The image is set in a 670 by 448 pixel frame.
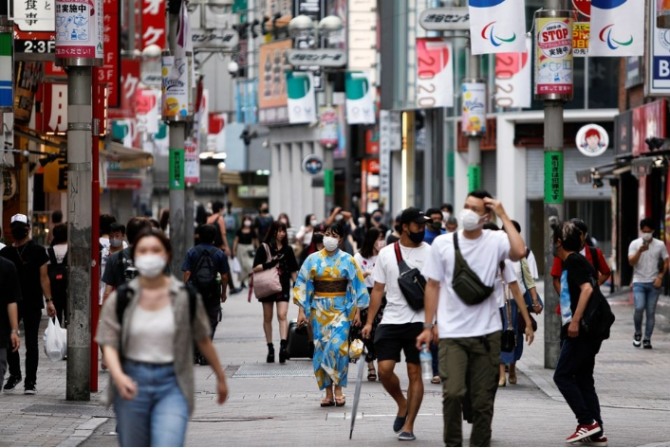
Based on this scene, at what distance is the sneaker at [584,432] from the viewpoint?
12.6 metres

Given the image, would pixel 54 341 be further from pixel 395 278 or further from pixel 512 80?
pixel 512 80

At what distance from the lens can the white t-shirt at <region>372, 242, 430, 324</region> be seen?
13352 mm

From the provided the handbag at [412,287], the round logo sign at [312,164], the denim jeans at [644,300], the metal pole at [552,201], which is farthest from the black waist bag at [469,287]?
the round logo sign at [312,164]

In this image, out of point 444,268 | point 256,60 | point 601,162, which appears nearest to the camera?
point 444,268

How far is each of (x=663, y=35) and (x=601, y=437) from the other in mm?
10231

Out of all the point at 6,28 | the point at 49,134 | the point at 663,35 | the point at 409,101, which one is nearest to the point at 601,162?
the point at 409,101

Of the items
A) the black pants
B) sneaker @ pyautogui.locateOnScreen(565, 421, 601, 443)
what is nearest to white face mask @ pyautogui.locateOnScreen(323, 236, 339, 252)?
the black pants

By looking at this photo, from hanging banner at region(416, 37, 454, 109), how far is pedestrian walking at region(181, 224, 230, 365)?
841 inches

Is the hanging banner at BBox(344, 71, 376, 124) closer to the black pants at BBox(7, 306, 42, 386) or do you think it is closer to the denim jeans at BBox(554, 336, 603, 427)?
the black pants at BBox(7, 306, 42, 386)

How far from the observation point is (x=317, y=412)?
49.1 ft

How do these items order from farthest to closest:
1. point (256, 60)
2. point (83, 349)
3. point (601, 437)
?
point (256, 60), point (83, 349), point (601, 437)

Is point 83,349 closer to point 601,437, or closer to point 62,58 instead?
point 62,58

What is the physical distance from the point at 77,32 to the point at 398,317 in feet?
13.8

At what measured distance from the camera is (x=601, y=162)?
47.4 metres
